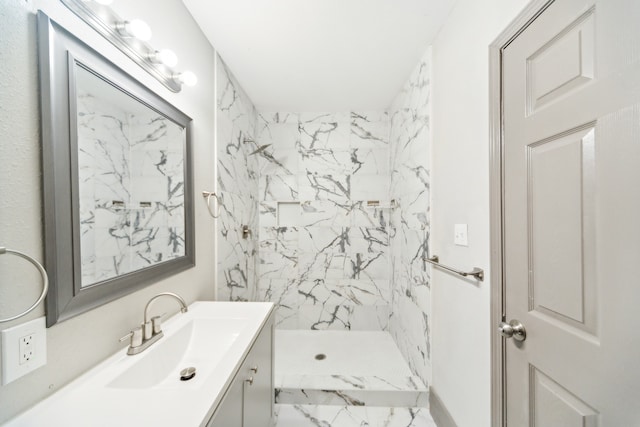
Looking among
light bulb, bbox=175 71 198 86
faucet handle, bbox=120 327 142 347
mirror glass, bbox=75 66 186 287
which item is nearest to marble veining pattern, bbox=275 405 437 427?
faucet handle, bbox=120 327 142 347

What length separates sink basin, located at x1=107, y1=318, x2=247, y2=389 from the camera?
84cm

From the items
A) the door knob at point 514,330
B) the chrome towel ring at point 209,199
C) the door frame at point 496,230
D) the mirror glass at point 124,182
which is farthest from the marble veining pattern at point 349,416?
the chrome towel ring at point 209,199

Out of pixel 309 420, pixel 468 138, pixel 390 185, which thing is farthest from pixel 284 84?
pixel 309 420

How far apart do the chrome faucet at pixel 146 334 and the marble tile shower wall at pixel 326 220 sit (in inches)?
70.5

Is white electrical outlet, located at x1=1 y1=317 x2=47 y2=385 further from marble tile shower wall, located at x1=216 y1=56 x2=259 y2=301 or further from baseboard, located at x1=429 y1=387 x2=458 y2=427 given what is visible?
baseboard, located at x1=429 y1=387 x2=458 y2=427

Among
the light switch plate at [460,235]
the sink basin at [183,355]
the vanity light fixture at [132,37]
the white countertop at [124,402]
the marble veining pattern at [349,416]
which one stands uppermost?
the vanity light fixture at [132,37]

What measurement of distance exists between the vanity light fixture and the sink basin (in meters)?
1.16

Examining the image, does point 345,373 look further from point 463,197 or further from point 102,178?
point 102,178

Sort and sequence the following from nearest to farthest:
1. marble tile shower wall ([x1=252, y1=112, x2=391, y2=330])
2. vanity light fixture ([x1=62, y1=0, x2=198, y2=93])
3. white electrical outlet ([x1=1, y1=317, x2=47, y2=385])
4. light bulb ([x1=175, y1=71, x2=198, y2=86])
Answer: white electrical outlet ([x1=1, y1=317, x2=47, y2=385]) → vanity light fixture ([x1=62, y1=0, x2=198, y2=93]) → light bulb ([x1=175, y1=71, x2=198, y2=86]) → marble tile shower wall ([x1=252, y1=112, x2=391, y2=330])

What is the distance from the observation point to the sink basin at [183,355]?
2.74 feet

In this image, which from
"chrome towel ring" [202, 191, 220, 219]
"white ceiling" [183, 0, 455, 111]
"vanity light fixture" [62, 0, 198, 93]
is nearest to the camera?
"vanity light fixture" [62, 0, 198, 93]

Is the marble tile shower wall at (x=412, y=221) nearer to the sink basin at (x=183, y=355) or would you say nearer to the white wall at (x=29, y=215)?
the sink basin at (x=183, y=355)

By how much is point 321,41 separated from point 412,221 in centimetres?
149

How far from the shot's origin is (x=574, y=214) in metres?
0.72
